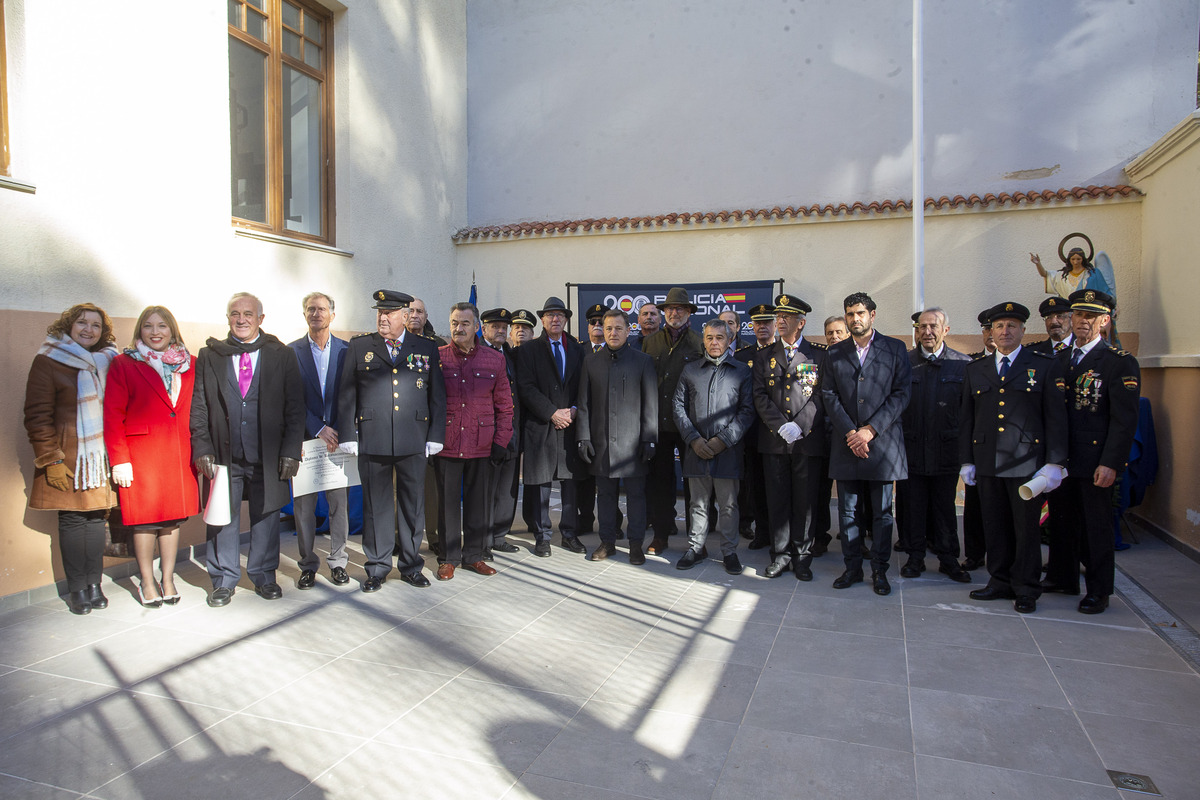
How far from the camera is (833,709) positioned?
129 inches

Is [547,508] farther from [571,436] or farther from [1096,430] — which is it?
[1096,430]

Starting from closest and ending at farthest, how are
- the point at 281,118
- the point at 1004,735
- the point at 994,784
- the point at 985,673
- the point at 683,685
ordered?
the point at 994,784 < the point at 1004,735 < the point at 683,685 < the point at 985,673 < the point at 281,118

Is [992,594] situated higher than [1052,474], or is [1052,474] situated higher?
[1052,474]

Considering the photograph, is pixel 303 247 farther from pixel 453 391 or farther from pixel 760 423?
pixel 760 423

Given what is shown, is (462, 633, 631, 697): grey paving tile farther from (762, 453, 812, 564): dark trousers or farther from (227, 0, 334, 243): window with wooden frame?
(227, 0, 334, 243): window with wooden frame

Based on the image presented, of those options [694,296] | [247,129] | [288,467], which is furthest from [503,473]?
[247,129]

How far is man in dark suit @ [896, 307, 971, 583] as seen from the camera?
5289mm

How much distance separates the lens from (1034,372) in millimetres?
4574

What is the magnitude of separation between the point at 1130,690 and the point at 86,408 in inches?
219

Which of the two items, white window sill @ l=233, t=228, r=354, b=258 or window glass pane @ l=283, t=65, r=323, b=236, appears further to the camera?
window glass pane @ l=283, t=65, r=323, b=236

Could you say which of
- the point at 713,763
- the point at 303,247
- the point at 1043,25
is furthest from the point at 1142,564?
the point at 303,247

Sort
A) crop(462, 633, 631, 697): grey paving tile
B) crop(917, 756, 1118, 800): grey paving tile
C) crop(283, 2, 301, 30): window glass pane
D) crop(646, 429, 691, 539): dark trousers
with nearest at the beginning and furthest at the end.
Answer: crop(917, 756, 1118, 800): grey paving tile
crop(462, 633, 631, 697): grey paving tile
crop(646, 429, 691, 539): dark trousers
crop(283, 2, 301, 30): window glass pane

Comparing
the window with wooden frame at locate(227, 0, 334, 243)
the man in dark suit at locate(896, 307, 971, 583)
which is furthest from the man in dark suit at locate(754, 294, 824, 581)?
the window with wooden frame at locate(227, 0, 334, 243)

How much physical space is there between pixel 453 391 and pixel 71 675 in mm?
2603
